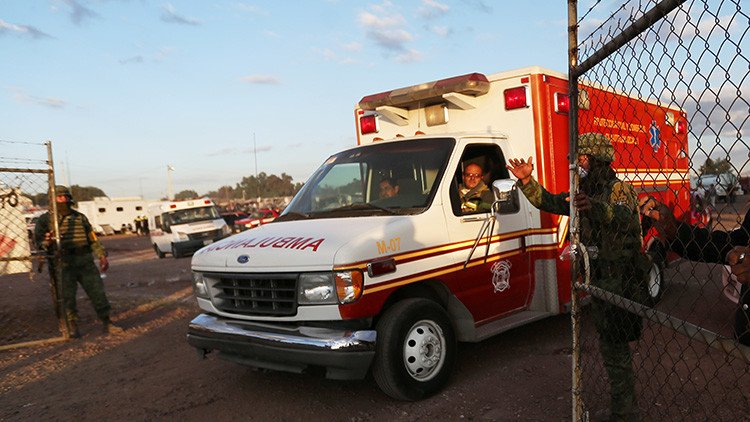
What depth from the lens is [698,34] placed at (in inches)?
76.7

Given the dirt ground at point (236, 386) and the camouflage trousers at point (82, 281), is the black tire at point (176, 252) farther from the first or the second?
the dirt ground at point (236, 386)

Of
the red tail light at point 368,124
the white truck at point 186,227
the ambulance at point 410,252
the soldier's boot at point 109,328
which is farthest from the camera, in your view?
the white truck at point 186,227

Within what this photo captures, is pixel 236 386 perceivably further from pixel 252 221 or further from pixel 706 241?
pixel 252 221

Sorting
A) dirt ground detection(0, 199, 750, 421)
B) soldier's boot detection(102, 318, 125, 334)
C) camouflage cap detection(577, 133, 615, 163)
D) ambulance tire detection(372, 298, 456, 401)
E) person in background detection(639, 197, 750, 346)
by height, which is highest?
camouflage cap detection(577, 133, 615, 163)

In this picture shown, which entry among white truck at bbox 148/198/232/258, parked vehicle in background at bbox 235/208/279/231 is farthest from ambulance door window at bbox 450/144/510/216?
white truck at bbox 148/198/232/258

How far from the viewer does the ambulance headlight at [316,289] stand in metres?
3.79

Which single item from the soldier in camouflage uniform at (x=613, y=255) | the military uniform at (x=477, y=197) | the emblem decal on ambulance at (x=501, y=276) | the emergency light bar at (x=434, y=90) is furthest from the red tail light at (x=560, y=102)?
the soldier in camouflage uniform at (x=613, y=255)

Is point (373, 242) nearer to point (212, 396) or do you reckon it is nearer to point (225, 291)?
point (225, 291)

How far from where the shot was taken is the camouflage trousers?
7.10 m

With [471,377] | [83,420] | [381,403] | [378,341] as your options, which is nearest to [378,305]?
[378,341]

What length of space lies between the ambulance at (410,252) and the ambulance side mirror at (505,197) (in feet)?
0.06

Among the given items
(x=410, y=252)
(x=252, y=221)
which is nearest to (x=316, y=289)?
(x=410, y=252)

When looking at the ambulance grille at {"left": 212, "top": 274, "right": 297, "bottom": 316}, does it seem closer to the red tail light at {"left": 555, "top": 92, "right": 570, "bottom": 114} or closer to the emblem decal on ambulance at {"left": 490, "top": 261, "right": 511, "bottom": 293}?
the emblem decal on ambulance at {"left": 490, "top": 261, "right": 511, "bottom": 293}

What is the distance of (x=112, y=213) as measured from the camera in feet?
142
